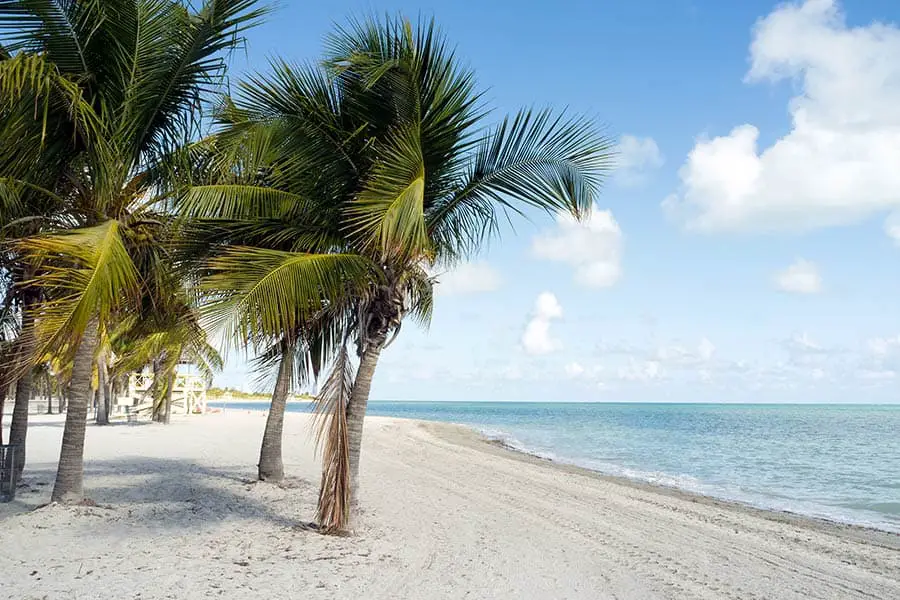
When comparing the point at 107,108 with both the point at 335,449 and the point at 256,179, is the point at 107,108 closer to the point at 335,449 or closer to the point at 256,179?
the point at 256,179

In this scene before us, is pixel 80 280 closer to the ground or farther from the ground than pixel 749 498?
farther from the ground

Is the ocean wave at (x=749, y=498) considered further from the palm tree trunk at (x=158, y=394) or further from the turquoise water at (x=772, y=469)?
the palm tree trunk at (x=158, y=394)

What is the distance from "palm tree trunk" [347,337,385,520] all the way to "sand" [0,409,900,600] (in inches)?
25.3

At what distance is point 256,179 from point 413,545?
4.68 meters

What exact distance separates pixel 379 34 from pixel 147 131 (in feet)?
11.0

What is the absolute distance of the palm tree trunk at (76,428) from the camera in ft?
26.7

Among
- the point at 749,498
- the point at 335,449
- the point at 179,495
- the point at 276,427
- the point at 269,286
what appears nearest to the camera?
the point at 269,286

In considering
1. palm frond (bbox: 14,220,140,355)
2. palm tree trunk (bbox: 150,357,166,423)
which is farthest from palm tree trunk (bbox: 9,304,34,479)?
palm tree trunk (bbox: 150,357,166,423)

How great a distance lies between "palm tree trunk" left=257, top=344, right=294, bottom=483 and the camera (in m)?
10.6

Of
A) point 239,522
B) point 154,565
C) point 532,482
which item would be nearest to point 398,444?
point 532,482

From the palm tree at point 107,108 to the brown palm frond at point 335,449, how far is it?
2320 millimetres

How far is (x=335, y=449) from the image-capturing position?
710cm

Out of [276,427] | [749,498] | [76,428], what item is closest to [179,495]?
[276,427]

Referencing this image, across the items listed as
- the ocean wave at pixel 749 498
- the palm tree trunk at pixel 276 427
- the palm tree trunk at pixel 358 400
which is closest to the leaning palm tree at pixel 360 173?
the palm tree trunk at pixel 358 400
